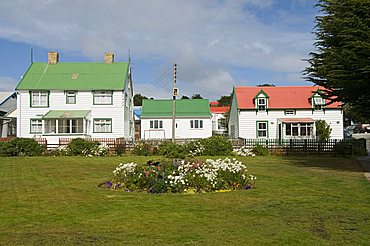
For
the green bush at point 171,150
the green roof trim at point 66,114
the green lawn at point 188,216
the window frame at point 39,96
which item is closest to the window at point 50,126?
the green roof trim at point 66,114

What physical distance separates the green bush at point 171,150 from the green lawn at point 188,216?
13939mm

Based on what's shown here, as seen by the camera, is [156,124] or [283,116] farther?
[156,124]

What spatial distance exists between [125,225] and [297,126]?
35082 millimetres

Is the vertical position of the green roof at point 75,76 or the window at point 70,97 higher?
the green roof at point 75,76

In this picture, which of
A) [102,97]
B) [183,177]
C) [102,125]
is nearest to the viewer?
[183,177]

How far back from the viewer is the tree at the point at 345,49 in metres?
16.1

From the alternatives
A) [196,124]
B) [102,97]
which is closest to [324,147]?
[196,124]

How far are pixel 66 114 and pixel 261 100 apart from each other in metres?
18.8

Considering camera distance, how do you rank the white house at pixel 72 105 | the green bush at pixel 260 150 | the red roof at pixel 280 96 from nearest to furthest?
the green bush at pixel 260 150 → the white house at pixel 72 105 → the red roof at pixel 280 96

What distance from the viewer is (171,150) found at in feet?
92.2

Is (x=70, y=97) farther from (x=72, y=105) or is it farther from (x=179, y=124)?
(x=179, y=124)

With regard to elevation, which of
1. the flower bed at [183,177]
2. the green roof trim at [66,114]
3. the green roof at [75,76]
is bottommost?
the flower bed at [183,177]

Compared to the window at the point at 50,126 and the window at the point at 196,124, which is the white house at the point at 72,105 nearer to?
the window at the point at 50,126

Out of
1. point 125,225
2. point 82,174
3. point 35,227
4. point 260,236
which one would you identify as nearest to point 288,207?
point 260,236
